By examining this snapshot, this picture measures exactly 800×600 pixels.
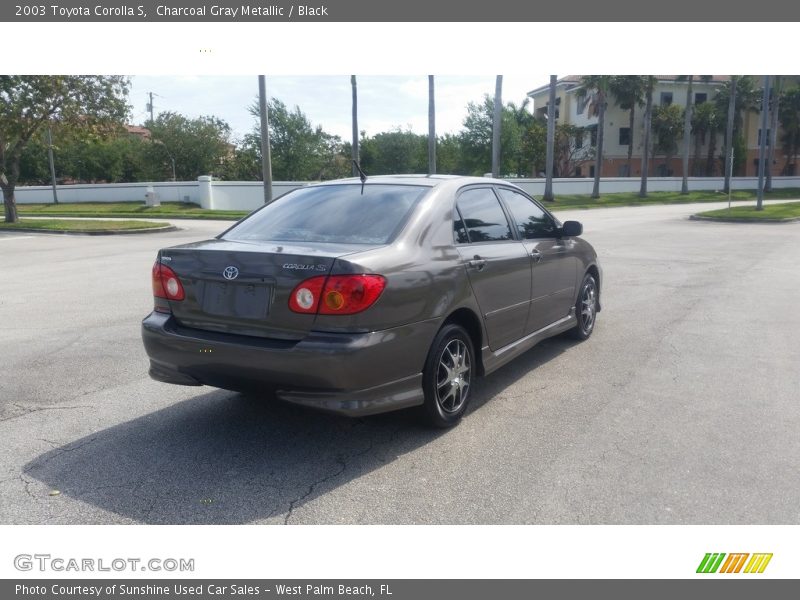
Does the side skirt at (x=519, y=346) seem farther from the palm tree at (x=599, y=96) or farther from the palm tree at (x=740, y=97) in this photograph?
the palm tree at (x=740, y=97)

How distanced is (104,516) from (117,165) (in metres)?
63.9

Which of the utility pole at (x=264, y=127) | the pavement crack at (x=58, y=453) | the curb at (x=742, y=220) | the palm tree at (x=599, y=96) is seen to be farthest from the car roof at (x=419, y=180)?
the palm tree at (x=599, y=96)

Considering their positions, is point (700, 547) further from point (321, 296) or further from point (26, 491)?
point (26, 491)

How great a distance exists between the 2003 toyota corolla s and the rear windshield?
0.6 inches

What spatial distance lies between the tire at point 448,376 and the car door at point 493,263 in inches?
12.9

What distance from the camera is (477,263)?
4801 mm

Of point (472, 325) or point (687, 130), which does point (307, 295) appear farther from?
point (687, 130)

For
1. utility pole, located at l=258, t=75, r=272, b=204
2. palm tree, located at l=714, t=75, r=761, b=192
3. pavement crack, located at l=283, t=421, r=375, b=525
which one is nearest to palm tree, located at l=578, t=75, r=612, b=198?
palm tree, located at l=714, t=75, r=761, b=192

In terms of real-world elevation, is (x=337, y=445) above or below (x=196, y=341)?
below

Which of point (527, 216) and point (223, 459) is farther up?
point (527, 216)

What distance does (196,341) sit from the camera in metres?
4.15

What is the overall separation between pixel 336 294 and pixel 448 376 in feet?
3.69

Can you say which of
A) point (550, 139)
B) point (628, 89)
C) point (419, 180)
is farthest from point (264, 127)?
point (628, 89)

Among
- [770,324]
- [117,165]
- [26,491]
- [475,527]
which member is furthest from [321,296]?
[117,165]
